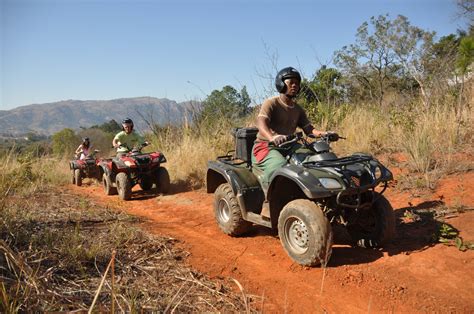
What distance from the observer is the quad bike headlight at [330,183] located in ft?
11.8

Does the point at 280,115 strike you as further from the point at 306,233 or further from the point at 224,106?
the point at 224,106

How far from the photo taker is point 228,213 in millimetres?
5168

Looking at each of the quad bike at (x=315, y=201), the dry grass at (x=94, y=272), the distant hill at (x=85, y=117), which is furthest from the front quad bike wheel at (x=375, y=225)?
the distant hill at (x=85, y=117)

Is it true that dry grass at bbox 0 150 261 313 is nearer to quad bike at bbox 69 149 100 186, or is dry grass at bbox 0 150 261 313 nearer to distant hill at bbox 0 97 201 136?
distant hill at bbox 0 97 201 136

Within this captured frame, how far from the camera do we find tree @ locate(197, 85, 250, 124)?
10.2 metres

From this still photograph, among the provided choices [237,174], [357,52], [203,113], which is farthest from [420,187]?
[357,52]

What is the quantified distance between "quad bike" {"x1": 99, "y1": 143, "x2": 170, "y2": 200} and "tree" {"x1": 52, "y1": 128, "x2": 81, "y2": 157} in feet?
16.8

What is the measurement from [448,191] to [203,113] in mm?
7019

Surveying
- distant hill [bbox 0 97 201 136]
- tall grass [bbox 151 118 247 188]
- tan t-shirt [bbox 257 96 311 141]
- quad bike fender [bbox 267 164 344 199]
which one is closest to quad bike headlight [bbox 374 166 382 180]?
quad bike fender [bbox 267 164 344 199]

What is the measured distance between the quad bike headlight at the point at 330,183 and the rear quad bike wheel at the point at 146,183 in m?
6.42

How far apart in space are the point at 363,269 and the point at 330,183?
882mm

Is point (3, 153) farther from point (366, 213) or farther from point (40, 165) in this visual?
point (366, 213)

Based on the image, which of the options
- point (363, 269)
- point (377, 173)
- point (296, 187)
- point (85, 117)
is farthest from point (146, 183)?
point (85, 117)

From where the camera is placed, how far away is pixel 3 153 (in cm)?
739
